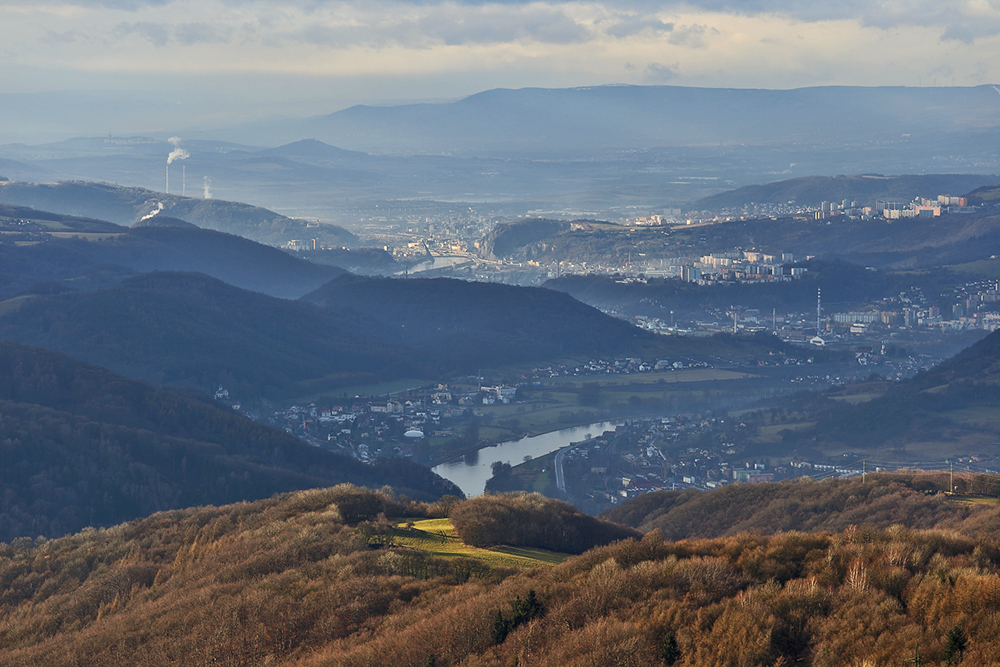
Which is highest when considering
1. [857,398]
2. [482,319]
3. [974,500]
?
[974,500]

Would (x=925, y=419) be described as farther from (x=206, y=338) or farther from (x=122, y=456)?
(x=206, y=338)

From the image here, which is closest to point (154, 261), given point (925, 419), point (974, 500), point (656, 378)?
point (656, 378)

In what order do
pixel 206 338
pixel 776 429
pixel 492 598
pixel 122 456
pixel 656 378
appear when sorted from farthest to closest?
pixel 656 378 → pixel 206 338 → pixel 776 429 → pixel 122 456 → pixel 492 598

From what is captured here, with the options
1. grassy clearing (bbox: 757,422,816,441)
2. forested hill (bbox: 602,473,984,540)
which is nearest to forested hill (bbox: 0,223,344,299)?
grassy clearing (bbox: 757,422,816,441)

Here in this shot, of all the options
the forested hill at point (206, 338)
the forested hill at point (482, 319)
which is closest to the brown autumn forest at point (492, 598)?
the forested hill at point (206, 338)

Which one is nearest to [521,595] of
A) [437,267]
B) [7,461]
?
[7,461]

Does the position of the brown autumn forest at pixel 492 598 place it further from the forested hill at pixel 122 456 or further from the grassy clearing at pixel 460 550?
the forested hill at pixel 122 456

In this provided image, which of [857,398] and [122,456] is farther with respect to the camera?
[857,398]

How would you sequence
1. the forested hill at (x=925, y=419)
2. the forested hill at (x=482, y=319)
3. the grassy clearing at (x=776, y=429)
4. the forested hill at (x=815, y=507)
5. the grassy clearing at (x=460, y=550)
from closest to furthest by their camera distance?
1. the grassy clearing at (x=460, y=550)
2. the forested hill at (x=815, y=507)
3. the forested hill at (x=925, y=419)
4. the grassy clearing at (x=776, y=429)
5. the forested hill at (x=482, y=319)
